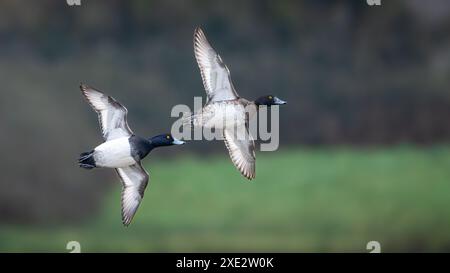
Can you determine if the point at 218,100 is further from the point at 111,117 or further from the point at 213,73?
the point at 111,117

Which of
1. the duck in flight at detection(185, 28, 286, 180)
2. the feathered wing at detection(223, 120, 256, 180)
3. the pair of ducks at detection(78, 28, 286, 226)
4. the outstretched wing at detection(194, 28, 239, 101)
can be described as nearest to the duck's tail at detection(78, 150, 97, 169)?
the pair of ducks at detection(78, 28, 286, 226)

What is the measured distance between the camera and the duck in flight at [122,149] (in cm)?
539

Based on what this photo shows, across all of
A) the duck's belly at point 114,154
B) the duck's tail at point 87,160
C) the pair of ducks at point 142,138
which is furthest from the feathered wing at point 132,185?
the duck's tail at point 87,160

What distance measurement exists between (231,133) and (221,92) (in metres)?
0.34

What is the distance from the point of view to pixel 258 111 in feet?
19.6

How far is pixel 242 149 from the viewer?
605 cm

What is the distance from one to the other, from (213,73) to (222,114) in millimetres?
287

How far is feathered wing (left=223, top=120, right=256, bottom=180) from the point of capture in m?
5.96

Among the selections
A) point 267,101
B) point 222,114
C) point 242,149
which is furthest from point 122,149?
point 267,101

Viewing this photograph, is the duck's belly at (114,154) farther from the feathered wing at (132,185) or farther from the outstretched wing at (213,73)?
the outstretched wing at (213,73)

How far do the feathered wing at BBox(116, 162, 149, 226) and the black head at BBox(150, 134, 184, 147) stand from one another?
230 mm

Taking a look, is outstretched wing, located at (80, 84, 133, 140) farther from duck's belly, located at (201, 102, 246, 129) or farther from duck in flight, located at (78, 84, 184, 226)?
duck's belly, located at (201, 102, 246, 129)
